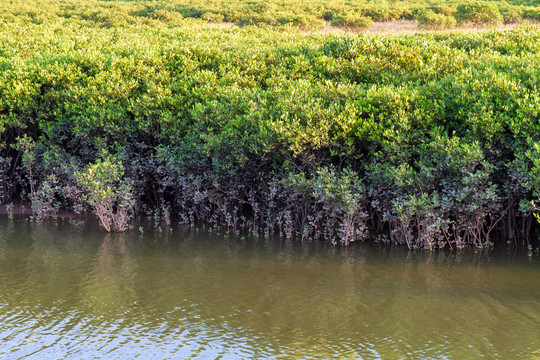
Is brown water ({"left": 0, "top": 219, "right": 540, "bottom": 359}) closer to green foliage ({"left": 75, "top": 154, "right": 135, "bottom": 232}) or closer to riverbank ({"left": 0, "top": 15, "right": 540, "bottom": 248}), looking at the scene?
green foliage ({"left": 75, "top": 154, "right": 135, "bottom": 232})

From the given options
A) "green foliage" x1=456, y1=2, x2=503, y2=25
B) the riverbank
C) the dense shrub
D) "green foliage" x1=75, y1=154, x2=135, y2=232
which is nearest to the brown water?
"green foliage" x1=75, y1=154, x2=135, y2=232

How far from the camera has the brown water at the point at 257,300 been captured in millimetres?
10234

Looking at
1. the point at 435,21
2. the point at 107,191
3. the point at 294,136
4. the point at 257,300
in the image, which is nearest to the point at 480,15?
the point at 435,21

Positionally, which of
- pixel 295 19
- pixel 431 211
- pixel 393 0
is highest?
pixel 393 0

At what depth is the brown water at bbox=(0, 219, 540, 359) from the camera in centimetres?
1023

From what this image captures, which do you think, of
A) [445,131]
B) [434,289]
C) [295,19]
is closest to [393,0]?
[295,19]

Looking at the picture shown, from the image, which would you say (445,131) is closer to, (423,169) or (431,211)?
(423,169)

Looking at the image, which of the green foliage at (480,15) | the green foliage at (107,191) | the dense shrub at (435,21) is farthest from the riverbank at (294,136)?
the green foliage at (480,15)

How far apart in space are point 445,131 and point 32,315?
11.4 meters

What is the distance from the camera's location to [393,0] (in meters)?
66.5

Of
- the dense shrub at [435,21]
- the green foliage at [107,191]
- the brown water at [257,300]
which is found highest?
the dense shrub at [435,21]

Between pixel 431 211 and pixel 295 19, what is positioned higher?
pixel 295 19

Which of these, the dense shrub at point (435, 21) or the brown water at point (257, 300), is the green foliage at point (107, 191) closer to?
the brown water at point (257, 300)

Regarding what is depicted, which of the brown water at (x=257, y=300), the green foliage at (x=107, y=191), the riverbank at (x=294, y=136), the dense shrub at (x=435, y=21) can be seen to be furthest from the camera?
the dense shrub at (x=435, y=21)
